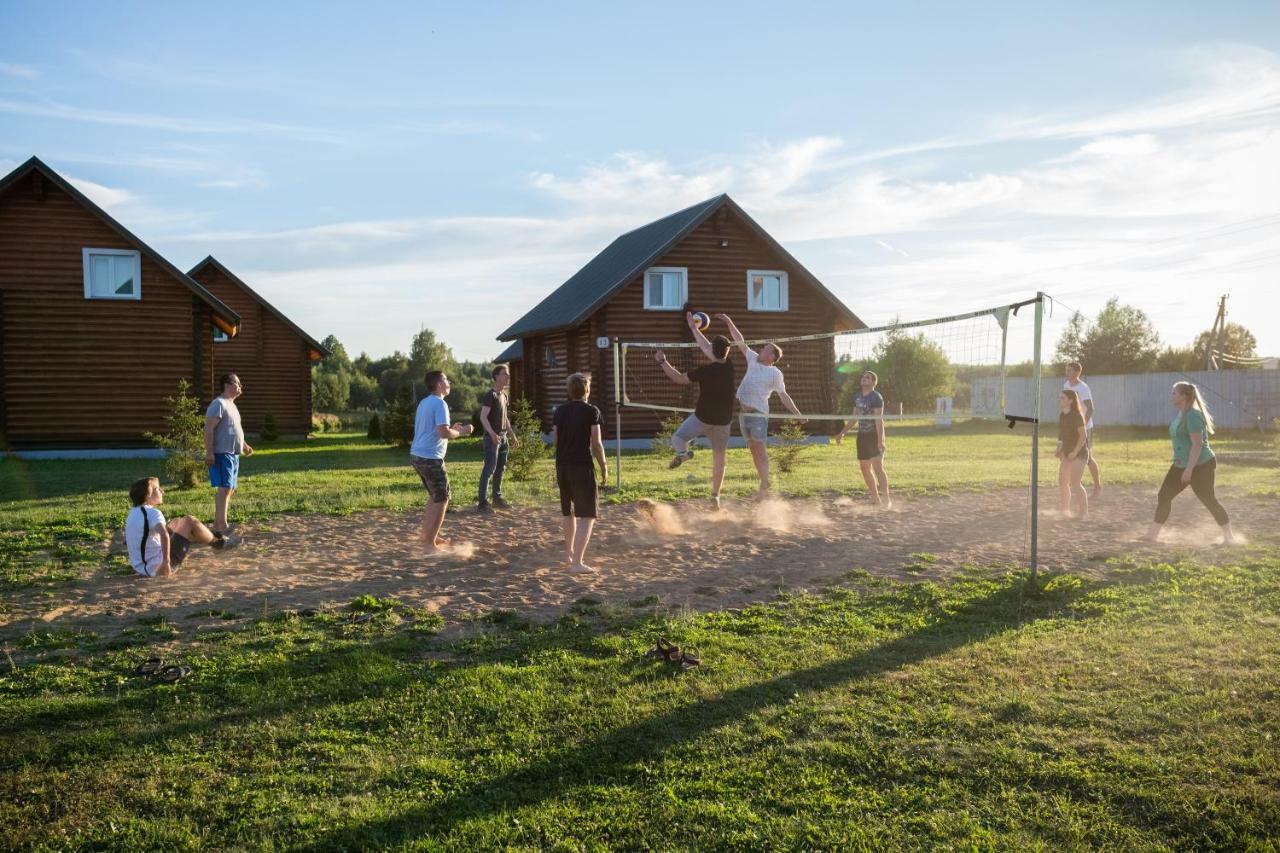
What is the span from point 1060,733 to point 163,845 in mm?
4017

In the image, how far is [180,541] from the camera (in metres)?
8.24

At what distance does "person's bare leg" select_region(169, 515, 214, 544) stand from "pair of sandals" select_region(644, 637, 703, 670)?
4902mm

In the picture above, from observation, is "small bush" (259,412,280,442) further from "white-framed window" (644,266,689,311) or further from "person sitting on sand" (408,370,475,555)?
"person sitting on sand" (408,370,475,555)

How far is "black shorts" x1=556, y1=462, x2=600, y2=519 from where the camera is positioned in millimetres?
8008

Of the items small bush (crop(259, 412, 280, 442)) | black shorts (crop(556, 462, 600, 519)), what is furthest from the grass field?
small bush (crop(259, 412, 280, 442))

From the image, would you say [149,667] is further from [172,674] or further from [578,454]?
[578,454]

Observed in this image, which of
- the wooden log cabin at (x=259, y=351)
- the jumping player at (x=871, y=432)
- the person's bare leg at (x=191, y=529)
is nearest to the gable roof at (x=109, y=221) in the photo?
the wooden log cabin at (x=259, y=351)

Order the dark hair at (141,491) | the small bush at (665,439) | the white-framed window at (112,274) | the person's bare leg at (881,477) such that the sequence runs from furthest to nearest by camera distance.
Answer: the white-framed window at (112,274) < the small bush at (665,439) < the person's bare leg at (881,477) < the dark hair at (141,491)

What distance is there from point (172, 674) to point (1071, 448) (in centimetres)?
955

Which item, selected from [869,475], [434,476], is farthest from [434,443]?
[869,475]

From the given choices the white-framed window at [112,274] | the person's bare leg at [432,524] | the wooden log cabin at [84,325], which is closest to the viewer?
the person's bare leg at [432,524]

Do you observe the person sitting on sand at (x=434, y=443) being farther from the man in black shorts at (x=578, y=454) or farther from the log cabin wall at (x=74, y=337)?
the log cabin wall at (x=74, y=337)

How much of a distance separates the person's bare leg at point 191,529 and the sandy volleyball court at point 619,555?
0.24m

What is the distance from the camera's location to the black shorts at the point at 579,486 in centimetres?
801
